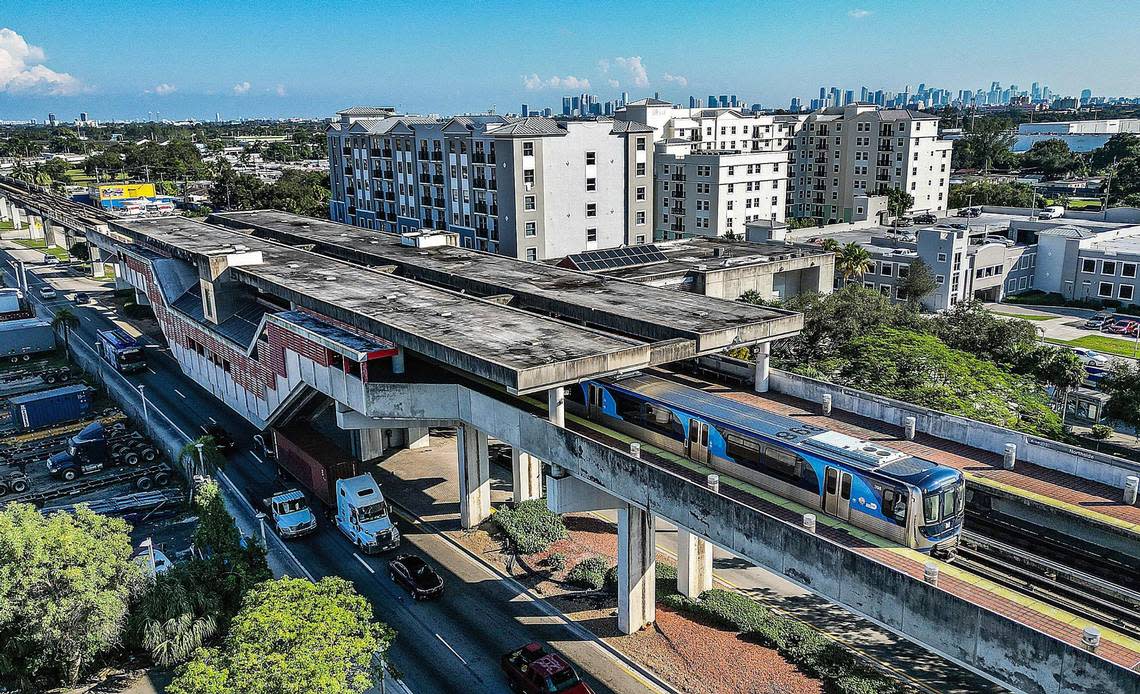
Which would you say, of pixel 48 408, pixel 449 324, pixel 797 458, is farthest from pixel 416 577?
pixel 48 408

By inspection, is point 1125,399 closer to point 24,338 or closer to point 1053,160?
point 24,338

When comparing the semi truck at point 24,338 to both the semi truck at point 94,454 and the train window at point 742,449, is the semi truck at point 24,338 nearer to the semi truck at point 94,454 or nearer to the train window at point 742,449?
the semi truck at point 94,454

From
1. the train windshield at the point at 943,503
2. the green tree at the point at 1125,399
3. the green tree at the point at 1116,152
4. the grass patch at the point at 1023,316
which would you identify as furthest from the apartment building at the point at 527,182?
the green tree at the point at 1116,152

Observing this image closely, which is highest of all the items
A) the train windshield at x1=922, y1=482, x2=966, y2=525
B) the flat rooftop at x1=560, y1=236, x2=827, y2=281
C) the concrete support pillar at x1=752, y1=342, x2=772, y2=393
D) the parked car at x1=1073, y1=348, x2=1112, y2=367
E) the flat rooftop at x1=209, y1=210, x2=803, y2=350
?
the flat rooftop at x1=209, y1=210, x2=803, y2=350

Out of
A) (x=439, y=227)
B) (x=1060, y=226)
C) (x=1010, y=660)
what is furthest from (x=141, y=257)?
(x=1060, y=226)

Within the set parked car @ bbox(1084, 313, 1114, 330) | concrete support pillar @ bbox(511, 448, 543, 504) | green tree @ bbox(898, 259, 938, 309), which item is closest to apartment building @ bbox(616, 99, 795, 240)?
green tree @ bbox(898, 259, 938, 309)

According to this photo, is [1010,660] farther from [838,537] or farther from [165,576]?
[165,576]

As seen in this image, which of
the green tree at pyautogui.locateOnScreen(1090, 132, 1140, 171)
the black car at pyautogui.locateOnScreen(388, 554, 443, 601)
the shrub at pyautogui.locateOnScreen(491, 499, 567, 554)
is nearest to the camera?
the black car at pyautogui.locateOnScreen(388, 554, 443, 601)

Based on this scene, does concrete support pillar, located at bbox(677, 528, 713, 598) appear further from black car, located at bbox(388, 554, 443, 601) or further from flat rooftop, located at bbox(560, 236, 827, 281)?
flat rooftop, located at bbox(560, 236, 827, 281)
